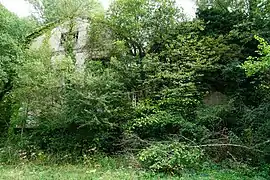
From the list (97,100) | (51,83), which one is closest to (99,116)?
(97,100)

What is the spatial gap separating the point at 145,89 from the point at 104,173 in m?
4.08

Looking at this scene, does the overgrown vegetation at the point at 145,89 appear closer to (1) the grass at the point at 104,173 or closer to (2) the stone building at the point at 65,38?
(1) the grass at the point at 104,173

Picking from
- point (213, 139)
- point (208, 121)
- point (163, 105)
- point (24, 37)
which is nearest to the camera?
point (213, 139)

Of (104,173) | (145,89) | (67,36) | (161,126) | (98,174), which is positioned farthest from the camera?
(67,36)

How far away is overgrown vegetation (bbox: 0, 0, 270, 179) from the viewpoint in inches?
371

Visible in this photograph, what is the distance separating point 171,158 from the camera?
7777 mm

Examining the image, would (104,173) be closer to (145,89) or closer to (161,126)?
(161,126)

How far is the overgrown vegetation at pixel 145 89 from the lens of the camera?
941 cm

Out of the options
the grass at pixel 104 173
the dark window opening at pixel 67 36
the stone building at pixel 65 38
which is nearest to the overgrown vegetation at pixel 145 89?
the grass at pixel 104 173

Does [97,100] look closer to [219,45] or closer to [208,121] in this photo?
[208,121]

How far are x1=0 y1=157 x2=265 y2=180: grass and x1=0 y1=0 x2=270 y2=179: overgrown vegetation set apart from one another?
18 cm

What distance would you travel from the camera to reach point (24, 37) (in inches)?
494

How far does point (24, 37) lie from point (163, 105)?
5.99m

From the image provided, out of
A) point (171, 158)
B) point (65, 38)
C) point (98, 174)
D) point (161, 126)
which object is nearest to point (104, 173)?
point (98, 174)
